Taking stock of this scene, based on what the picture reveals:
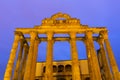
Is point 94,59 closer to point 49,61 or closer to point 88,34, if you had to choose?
point 88,34

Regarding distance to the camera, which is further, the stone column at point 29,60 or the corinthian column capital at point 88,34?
the corinthian column capital at point 88,34

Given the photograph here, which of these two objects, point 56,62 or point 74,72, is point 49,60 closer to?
point 74,72

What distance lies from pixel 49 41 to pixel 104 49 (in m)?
11.0

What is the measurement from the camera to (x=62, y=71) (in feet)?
151

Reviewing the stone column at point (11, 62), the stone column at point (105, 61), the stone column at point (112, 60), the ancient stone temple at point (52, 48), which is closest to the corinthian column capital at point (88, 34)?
the ancient stone temple at point (52, 48)

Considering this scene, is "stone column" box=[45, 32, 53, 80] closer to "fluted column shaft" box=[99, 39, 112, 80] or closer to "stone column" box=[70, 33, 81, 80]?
"stone column" box=[70, 33, 81, 80]

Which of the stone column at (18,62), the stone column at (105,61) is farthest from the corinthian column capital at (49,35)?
the stone column at (105,61)

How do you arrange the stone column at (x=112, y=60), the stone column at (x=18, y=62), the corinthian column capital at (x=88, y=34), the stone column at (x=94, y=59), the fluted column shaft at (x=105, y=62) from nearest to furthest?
the stone column at (x=94, y=59)
the stone column at (x=112, y=60)
the stone column at (x=18, y=62)
the corinthian column capital at (x=88, y=34)
the fluted column shaft at (x=105, y=62)

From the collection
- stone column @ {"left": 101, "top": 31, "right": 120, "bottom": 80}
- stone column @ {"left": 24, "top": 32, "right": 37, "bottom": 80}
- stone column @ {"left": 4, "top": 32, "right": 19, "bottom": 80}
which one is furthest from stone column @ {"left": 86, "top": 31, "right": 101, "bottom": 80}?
stone column @ {"left": 4, "top": 32, "right": 19, "bottom": 80}

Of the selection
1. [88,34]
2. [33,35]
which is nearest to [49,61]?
[33,35]

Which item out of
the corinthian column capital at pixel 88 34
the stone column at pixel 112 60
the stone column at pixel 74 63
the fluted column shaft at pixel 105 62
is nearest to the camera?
the stone column at pixel 74 63

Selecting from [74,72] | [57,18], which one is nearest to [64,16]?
[57,18]

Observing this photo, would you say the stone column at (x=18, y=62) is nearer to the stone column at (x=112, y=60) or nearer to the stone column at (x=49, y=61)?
the stone column at (x=49, y=61)

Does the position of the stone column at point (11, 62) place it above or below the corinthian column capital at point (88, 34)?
below
